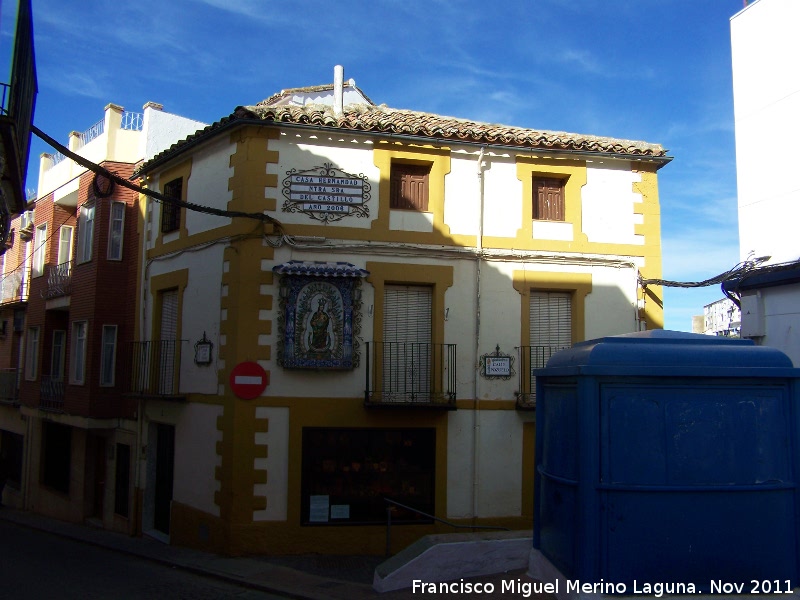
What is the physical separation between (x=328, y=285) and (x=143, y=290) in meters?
4.96

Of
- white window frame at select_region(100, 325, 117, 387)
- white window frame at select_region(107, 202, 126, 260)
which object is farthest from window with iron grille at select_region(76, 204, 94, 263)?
white window frame at select_region(100, 325, 117, 387)

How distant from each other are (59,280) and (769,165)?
16274 millimetres

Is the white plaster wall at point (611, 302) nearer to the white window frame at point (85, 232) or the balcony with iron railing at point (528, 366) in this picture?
the balcony with iron railing at point (528, 366)

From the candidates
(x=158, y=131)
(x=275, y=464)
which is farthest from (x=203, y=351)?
(x=158, y=131)

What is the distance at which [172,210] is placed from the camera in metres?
14.6

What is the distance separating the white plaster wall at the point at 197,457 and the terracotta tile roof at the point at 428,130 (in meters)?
4.90

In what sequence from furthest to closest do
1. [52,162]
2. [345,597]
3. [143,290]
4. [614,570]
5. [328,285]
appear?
1. [52,162]
2. [143,290]
3. [328,285]
4. [345,597]
5. [614,570]

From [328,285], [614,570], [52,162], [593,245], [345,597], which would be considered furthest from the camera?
[52,162]

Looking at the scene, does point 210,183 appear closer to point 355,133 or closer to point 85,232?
point 355,133

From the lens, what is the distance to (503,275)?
12992 millimetres

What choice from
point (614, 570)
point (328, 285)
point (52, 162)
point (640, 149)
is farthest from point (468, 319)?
point (52, 162)

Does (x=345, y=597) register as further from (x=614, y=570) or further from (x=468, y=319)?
(x=468, y=319)

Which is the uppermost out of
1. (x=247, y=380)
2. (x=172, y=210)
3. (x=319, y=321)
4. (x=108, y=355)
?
(x=172, y=210)

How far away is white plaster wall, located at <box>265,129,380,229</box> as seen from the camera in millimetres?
12391
